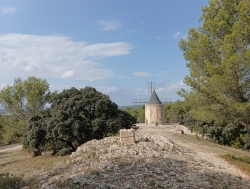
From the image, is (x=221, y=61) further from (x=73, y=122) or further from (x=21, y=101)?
(x=21, y=101)

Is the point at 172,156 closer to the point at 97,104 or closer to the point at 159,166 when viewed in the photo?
the point at 159,166

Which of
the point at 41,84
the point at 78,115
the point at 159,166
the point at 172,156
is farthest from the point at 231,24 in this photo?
the point at 41,84

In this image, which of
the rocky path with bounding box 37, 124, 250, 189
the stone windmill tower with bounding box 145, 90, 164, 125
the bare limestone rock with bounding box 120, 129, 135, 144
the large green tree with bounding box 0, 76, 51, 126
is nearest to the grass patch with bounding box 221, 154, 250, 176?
Answer: the rocky path with bounding box 37, 124, 250, 189

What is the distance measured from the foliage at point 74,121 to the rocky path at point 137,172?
3856mm

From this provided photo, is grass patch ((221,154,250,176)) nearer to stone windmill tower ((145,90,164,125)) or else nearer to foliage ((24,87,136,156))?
foliage ((24,87,136,156))

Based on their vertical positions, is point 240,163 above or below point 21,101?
below

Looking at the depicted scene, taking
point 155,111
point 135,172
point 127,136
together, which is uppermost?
point 155,111

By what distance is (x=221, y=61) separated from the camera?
11.2 meters

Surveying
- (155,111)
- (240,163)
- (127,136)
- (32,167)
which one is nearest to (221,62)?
(240,163)

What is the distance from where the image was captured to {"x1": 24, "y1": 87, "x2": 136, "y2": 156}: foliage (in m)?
16.1

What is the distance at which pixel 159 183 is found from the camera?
7223 mm

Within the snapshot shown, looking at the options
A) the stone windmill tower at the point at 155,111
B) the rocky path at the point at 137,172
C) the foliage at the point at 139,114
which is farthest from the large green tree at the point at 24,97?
the foliage at the point at 139,114

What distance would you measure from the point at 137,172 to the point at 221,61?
681 centimetres

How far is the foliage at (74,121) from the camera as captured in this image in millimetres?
16141
